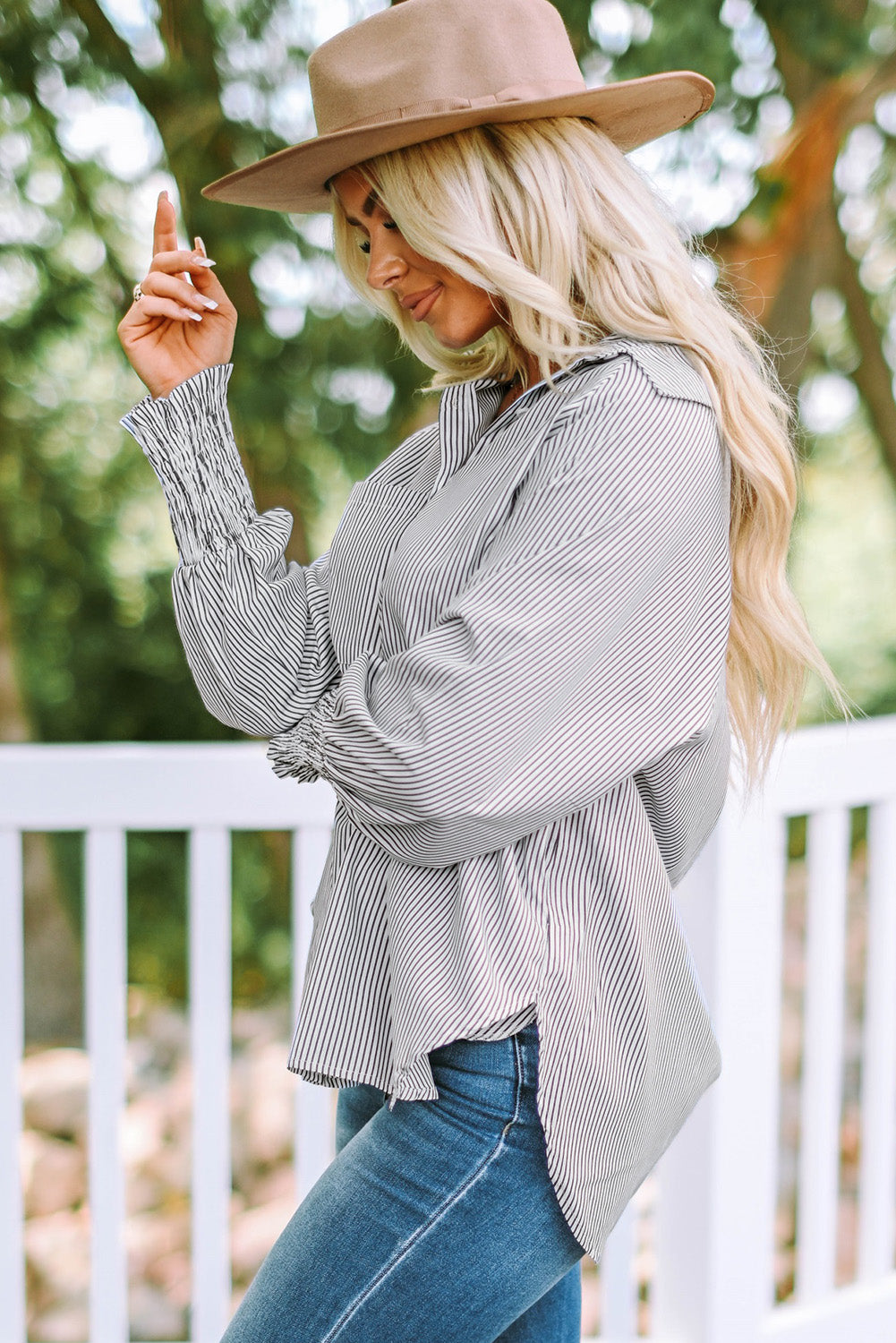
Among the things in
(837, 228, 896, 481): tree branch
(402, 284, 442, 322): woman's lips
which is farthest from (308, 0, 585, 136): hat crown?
(837, 228, 896, 481): tree branch

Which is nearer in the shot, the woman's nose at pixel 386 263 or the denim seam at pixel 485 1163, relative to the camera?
the denim seam at pixel 485 1163

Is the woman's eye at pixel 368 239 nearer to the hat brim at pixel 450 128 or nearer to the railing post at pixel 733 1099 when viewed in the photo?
the hat brim at pixel 450 128

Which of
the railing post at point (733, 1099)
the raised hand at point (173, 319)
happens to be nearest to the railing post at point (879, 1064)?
the railing post at point (733, 1099)

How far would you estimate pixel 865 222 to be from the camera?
3.57 meters

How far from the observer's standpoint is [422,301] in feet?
3.46

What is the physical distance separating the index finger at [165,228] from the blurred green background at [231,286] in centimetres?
160

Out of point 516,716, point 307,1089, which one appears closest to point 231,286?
point 307,1089

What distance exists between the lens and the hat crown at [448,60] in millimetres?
958

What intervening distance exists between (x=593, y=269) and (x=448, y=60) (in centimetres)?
21

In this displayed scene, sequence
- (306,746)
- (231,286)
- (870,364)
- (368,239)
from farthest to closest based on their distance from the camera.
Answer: (870,364), (231,286), (368,239), (306,746)

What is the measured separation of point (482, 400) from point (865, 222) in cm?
300

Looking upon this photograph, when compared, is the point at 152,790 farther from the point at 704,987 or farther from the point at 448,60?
the point at 448,60

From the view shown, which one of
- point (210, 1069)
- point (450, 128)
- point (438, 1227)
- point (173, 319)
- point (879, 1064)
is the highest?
point (450, 128)

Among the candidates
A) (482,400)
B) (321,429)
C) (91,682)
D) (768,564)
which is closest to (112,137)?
(321,429)
